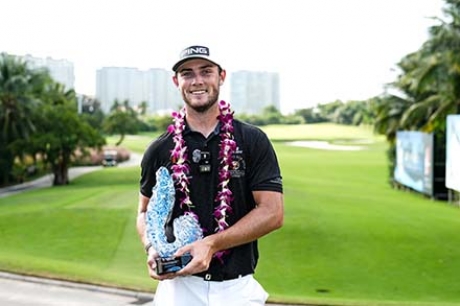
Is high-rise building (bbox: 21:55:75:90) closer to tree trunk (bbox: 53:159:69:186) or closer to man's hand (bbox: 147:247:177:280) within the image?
tree trunk (bbox: 53:159:69:186)

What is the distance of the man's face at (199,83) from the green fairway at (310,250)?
222 inches

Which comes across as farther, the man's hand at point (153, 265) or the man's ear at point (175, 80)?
→ the man's ear at point (175, 80)

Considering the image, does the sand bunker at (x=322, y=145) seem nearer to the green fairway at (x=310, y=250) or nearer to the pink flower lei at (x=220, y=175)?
the green fairway at (x=310, y=250)

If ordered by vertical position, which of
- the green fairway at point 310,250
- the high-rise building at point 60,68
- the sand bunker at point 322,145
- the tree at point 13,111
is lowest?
the sand bunker at point 322,145

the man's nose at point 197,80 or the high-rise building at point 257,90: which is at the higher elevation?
the high-rise building at point 257,90

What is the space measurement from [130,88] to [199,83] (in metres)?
89.5

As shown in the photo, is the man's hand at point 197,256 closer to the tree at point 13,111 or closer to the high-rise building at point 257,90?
the tree at point 13,111

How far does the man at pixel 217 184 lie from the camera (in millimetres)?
2574

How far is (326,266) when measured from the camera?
12.5 metres

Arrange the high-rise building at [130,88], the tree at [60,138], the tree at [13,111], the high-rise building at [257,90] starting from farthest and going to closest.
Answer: the high-rise building at [257,90], the high-rise building at [130,88], the tree at [13,111], the tree at [60,138]

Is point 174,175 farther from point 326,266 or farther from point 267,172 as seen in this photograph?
point 326,266

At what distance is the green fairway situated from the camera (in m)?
10.3

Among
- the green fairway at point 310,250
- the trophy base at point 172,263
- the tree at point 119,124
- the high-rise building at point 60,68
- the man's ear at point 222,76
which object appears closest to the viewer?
the trophy base at point 172,263

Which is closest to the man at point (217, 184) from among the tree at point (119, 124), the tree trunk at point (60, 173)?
the tree trunk at point (60, 173)
